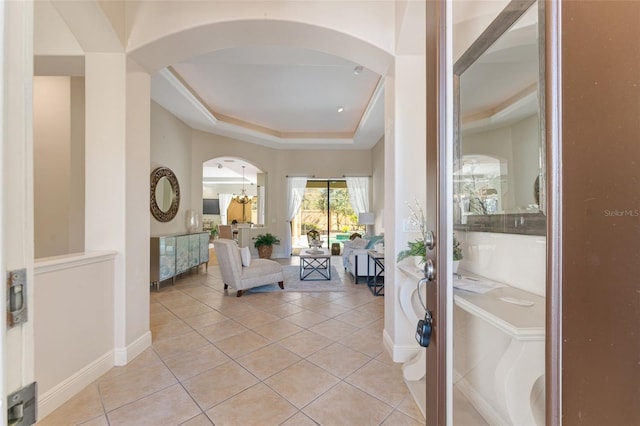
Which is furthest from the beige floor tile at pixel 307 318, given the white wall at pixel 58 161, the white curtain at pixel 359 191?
the white curtain at pixel 359 191

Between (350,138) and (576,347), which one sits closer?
(576,347)

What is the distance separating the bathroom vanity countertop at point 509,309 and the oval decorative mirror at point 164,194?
4.97m

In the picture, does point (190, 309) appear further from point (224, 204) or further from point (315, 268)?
point (224, 204)

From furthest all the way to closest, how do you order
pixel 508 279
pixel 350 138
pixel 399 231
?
pixel 350 138, pixel 399 231, pixel 508 279

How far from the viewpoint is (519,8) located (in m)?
1.03

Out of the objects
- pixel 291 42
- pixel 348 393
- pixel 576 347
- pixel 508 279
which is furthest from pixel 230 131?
pixel 576 347

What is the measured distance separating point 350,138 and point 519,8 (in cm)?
622

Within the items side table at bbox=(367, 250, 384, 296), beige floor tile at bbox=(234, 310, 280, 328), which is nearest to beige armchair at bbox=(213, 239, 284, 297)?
beige floor tile at bbox=(234, 310, 280, 328)

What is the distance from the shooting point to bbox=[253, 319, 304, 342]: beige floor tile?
2.78 meters

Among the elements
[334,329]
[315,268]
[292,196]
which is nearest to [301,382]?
[334,329]

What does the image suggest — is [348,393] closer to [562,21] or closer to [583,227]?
[583,227]

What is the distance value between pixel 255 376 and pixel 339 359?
72 centimetres

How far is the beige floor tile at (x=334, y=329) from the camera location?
2.80 m

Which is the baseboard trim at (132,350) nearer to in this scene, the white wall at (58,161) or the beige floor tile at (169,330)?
the beige floor tile at (169,330)
